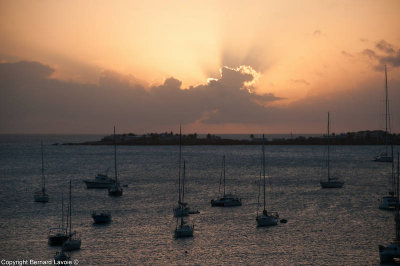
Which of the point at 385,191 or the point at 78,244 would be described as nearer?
the point at 78,244

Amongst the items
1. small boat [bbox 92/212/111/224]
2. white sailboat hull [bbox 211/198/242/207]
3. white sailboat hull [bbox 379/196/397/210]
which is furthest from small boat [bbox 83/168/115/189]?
white sailboat hull [bbox 379/196/397/210]

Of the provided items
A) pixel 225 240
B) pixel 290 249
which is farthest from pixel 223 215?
pixel 290 249

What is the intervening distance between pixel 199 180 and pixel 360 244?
178ft

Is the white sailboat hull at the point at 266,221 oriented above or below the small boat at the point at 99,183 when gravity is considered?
below

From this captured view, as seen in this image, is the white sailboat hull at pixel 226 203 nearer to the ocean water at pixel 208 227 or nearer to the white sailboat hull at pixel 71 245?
the ocean water at pixel 208 227

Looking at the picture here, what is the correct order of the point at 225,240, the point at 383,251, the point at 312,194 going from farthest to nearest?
the point at 312,194, the point at 225,240, the point at 383,251

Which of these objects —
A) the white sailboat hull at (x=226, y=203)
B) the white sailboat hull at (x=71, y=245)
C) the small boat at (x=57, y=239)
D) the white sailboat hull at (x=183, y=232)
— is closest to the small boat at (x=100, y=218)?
the small boat at (x=57, y=239)

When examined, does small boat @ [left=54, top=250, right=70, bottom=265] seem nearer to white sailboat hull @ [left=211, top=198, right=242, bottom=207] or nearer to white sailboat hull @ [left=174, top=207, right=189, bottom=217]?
white sailboat hull @ [left=174, top=207, right=189, bottom=217]

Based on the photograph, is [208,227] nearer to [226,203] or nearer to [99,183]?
[226,203]

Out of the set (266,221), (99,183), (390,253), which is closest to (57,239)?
(266,221)

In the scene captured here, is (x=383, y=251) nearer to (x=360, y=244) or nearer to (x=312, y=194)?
(x=360, y=244)

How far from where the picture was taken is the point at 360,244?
130ft

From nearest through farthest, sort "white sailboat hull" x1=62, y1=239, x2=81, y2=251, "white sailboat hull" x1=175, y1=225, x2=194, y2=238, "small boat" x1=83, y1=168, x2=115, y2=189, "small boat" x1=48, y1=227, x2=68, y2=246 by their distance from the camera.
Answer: "white sailboat hull" x1=62, y1=239, x2=81, y2=251 < "small boat" x1=48, y1=227, x2=68, y2=246 < "white sailboat hull" x1=175, y1=225, x2=194, y2=238 < "small boat" x1=83, y1=168, x2=115, y2=189

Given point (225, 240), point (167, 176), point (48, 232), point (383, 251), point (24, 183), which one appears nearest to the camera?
point (383, 251)
